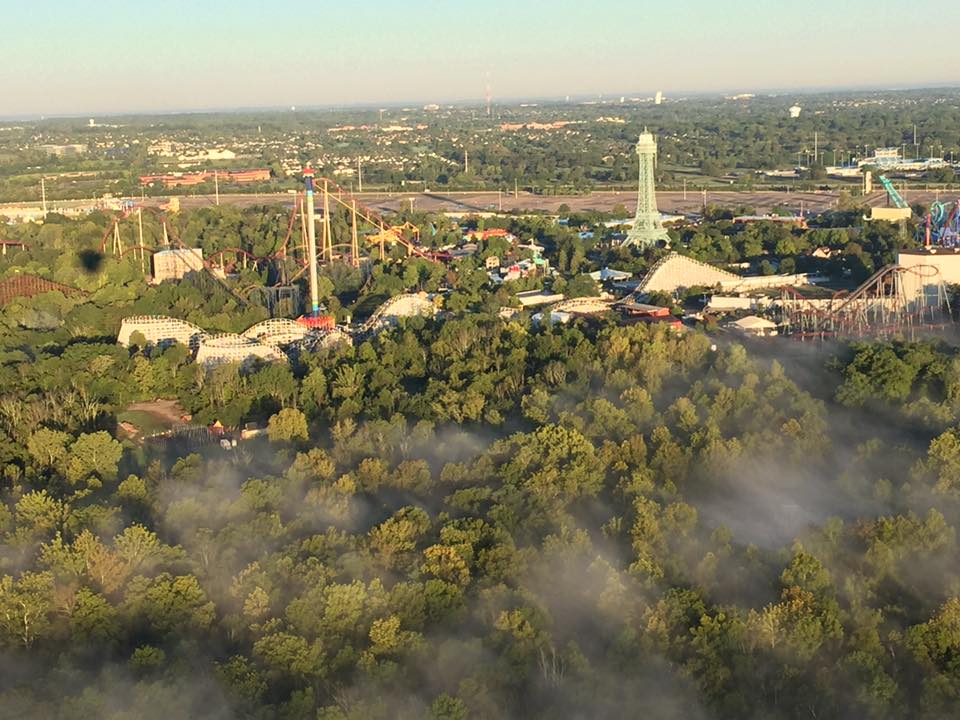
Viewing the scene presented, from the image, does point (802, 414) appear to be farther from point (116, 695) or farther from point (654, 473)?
point (116, 695)

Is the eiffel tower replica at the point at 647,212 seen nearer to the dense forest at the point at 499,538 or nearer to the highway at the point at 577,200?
the highway at the point at 577,200

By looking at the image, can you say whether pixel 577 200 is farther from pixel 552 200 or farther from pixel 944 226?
pixel 944 226

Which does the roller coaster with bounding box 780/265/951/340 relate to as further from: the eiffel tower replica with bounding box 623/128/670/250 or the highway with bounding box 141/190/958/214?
the highway with bounding box 141/190/958/214

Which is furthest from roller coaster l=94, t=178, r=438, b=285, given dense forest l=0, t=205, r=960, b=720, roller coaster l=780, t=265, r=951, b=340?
dense forest l=0, t=205, r=960, b=720

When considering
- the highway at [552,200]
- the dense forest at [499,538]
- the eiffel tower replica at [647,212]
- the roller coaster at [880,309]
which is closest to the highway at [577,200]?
the highway at [552,200]

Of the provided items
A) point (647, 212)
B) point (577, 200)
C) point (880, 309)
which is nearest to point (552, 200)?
point (577, 200)

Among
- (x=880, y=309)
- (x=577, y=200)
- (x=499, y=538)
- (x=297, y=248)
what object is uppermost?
(x=577, y=200)
